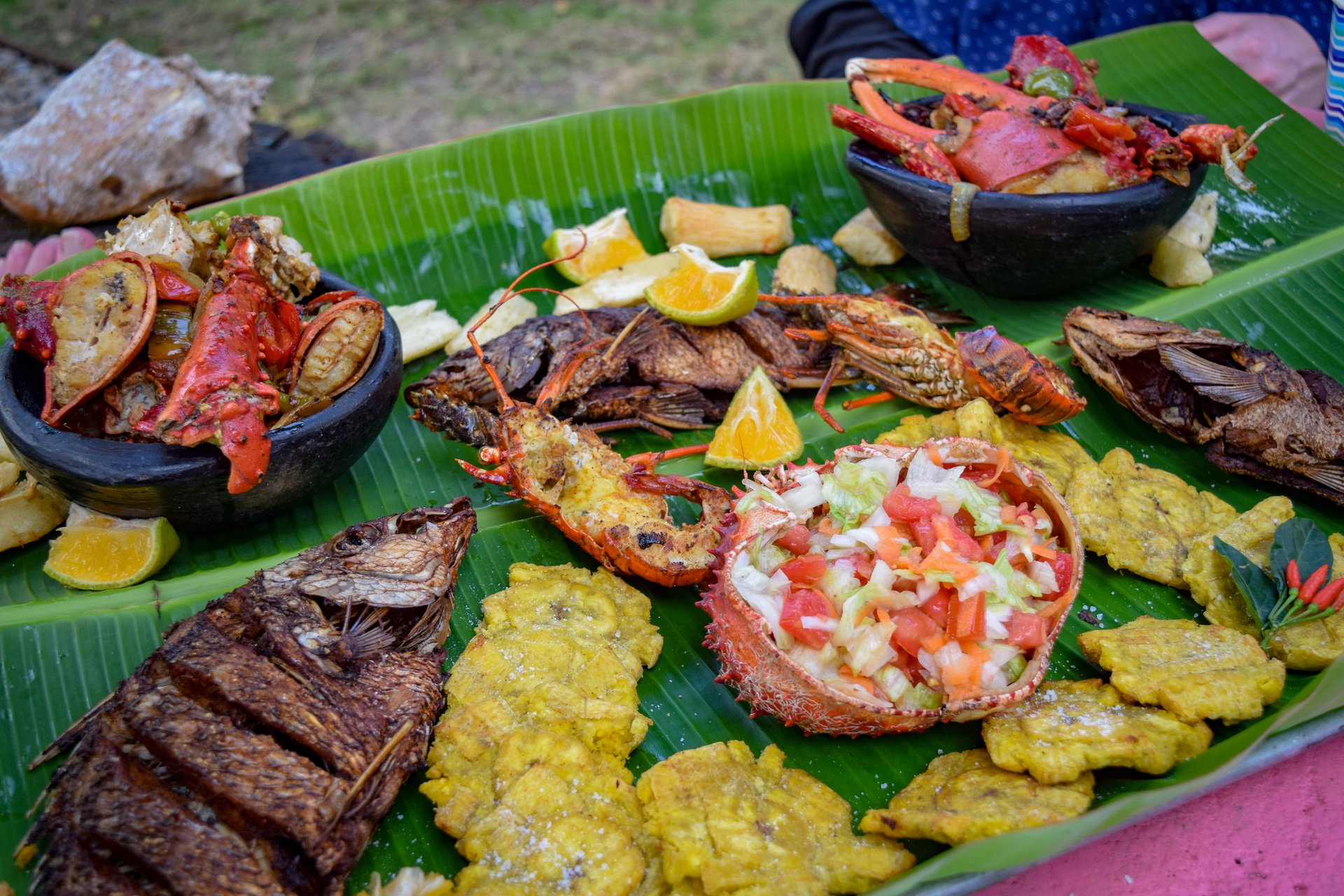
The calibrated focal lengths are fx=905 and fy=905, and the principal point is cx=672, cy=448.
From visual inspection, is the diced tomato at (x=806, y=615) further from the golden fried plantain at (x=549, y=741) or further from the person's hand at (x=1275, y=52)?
the person's hand at (x=1275, y=52)

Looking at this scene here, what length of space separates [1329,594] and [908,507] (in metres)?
1.30

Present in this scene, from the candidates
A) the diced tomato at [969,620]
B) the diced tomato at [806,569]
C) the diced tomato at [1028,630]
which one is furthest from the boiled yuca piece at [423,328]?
the diced tomato at [1028,630]

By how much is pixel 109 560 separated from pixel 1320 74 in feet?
21.7

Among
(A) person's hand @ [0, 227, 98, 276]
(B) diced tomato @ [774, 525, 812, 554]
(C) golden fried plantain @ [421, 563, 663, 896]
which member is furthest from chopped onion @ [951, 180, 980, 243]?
(A) person's hand @ [0, 227, 98, 276]

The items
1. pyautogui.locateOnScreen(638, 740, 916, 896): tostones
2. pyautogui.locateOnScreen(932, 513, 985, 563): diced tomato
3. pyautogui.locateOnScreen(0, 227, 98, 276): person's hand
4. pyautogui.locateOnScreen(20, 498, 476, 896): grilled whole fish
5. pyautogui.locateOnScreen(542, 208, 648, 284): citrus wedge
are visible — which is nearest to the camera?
pyautogui.locateOnScreen(20, 498, 476, 896): grilled whole fish

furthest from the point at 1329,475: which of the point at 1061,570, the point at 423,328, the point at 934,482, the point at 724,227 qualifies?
the point at 423,328

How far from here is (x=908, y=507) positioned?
105 inches

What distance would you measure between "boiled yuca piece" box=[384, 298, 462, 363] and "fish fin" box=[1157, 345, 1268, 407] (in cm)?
285

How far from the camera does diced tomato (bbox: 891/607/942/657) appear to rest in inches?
98.0

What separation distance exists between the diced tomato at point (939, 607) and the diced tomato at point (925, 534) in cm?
12

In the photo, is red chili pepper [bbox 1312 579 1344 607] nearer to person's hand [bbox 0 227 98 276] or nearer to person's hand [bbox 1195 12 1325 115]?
person's hand [bbox 1195 12 1325 115]

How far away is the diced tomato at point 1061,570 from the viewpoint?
2.64 meters

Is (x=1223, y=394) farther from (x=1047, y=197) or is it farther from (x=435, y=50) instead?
(x=435, y=50)

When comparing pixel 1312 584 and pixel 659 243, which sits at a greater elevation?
pixel 659 243
